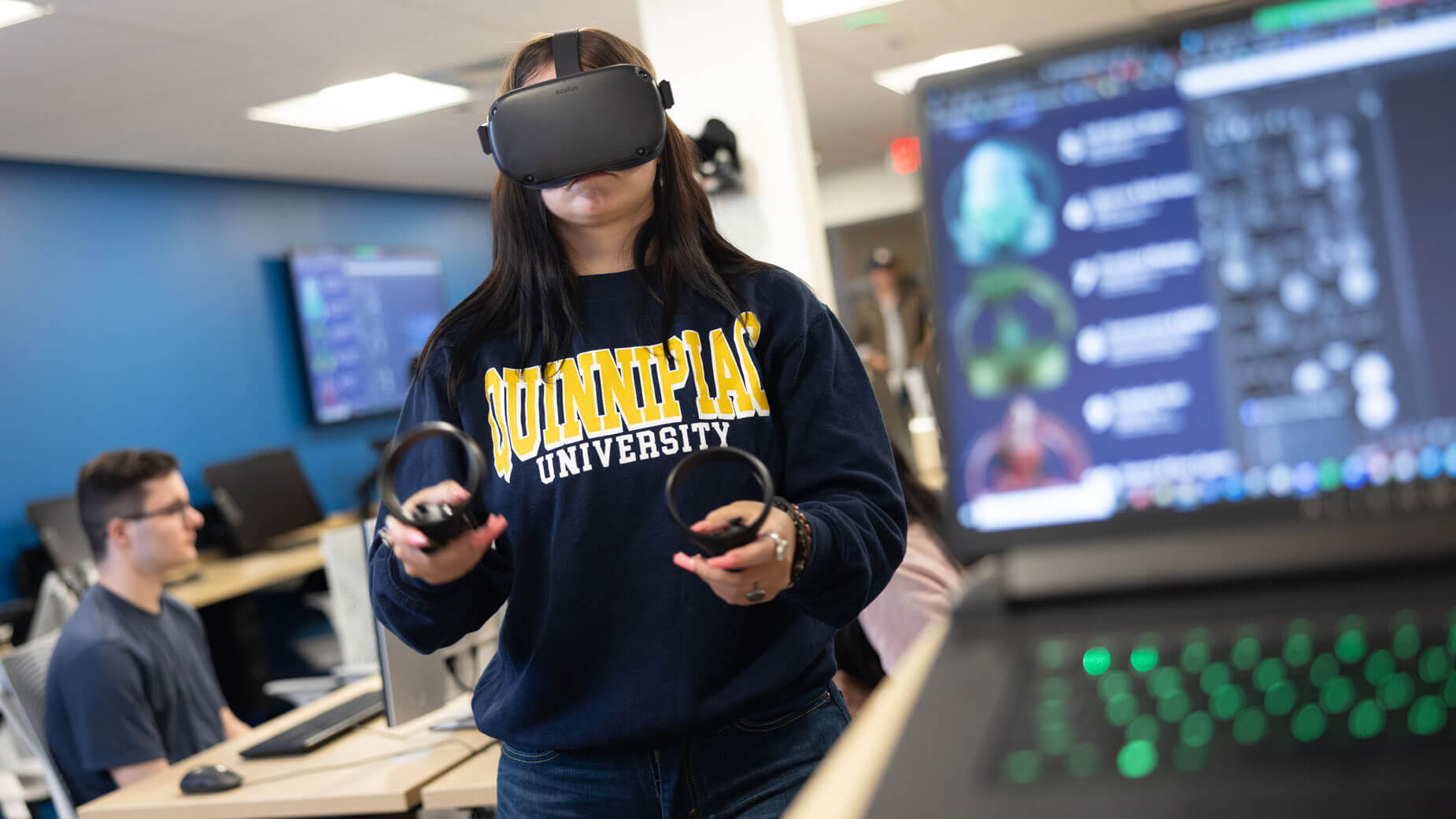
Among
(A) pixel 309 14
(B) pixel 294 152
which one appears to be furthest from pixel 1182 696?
(B) pixel 294 152

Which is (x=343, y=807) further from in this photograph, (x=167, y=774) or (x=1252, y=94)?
(x=1252, y=94)

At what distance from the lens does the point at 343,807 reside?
193 centimetres

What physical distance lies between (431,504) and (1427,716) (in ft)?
2.15

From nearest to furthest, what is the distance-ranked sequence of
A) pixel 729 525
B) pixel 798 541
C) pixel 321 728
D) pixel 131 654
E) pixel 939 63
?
pixel 729 525, pixel 798 541, pixel 321 728, pixel 131 654, pixel 939 63

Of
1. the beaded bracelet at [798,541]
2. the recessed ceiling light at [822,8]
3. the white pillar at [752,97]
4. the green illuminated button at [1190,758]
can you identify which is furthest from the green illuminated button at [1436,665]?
the recessed ceiling light at [822,8]

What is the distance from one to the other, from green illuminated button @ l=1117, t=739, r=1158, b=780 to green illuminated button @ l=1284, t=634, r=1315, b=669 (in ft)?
0.30

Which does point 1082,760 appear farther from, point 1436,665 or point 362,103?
point 362,103

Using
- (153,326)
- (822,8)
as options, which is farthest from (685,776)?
(153,326)

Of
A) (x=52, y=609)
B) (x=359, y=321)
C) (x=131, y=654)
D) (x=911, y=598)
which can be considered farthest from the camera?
(x=359, y=321)

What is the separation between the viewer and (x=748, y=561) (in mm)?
856

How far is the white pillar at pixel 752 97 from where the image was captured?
3.30 metres

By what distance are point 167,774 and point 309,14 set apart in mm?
2336

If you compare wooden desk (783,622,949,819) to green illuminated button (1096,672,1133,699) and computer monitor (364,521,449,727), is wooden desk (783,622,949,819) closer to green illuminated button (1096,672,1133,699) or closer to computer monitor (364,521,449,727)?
green illuminated button (1096,672,1133,699)

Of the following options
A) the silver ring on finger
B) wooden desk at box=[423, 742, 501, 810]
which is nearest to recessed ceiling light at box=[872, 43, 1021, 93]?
wooden desk at box=[423, 742, 501, 810]
